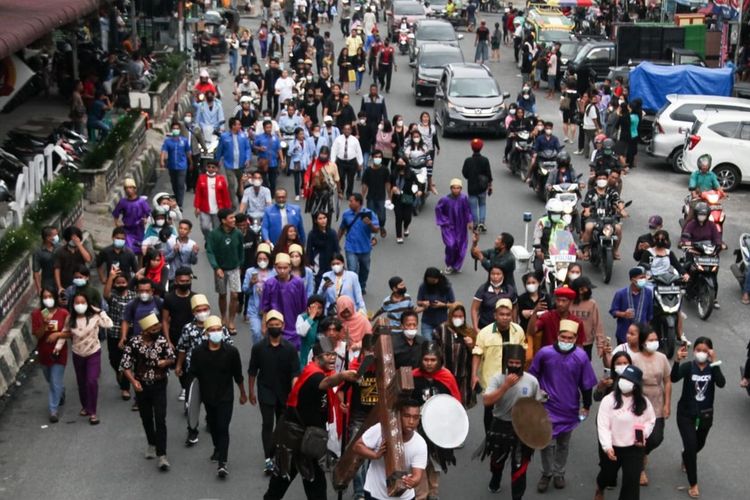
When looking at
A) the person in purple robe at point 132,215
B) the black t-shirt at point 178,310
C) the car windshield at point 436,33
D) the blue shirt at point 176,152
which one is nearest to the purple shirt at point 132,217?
the person in purple robe at point 132,215

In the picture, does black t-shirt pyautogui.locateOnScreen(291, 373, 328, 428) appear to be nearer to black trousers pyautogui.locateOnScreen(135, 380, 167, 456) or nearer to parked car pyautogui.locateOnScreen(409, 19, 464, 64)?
black trousers pyautogui.locateOnScreen(135, 380, 167, 456)

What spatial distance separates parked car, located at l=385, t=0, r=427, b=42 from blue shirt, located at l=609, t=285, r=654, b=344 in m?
35.2

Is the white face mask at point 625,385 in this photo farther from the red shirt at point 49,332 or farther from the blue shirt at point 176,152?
the blue shirt at point 176,152

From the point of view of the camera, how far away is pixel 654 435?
36.9 feet

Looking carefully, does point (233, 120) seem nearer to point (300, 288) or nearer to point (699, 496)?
point (300, 288)

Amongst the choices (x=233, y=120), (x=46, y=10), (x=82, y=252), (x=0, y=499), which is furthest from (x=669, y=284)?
(x=46, y=10)

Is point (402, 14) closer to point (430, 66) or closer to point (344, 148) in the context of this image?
point (430, 66)

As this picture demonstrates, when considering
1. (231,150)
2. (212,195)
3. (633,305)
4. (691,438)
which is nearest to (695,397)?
(691,438)

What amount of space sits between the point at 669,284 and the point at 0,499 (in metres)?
7.80

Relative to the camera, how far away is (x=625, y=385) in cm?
1087

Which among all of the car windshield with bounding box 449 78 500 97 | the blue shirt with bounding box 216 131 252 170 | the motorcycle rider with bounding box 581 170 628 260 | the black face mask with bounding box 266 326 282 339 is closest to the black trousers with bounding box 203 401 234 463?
the black face mask with bounding box 266 326 282 339

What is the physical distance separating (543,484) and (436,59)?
25.0m

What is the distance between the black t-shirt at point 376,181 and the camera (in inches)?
786

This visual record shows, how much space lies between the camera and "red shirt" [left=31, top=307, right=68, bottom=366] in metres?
13.1
